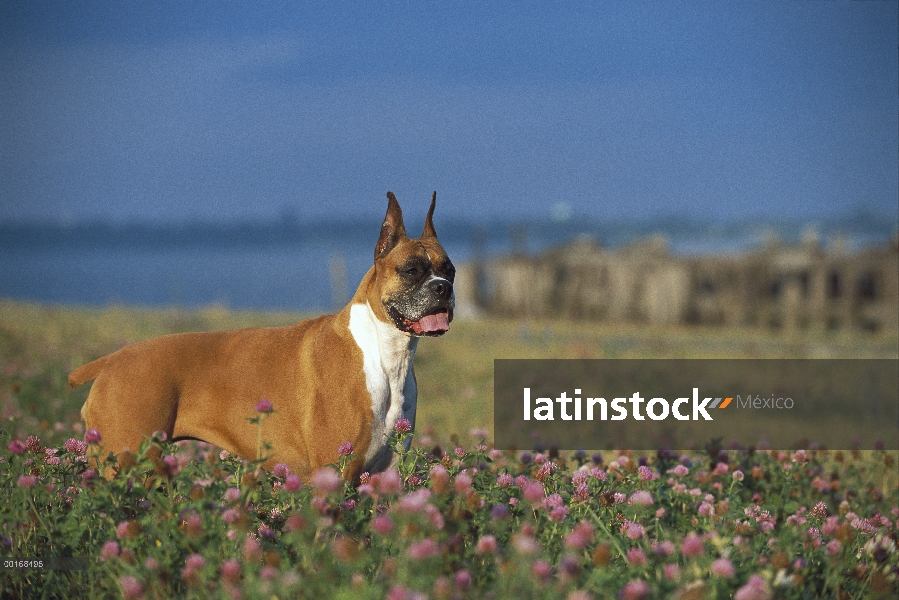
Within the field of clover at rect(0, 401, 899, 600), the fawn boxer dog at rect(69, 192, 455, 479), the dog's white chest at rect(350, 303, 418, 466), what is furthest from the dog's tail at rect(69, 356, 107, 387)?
the dog's white chest at rect(350, 303, 418, 466)

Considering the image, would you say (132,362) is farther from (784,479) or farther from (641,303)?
(641,303)

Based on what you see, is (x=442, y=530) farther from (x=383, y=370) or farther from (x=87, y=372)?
(x=87, y=372)

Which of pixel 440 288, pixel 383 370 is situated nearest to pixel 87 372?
pixel 383 370

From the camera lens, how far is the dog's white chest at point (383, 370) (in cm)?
466

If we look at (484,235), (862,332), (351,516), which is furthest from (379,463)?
(484,235)

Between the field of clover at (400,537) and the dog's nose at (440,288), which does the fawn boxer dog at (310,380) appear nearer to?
the dog's nose at (440,288)

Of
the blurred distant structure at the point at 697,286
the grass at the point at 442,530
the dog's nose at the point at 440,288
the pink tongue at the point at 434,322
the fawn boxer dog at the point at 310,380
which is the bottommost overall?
the blurred distant structure at the point at 697,286

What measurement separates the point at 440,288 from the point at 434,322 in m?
0.17

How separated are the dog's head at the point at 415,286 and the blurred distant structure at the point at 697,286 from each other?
2483 cm

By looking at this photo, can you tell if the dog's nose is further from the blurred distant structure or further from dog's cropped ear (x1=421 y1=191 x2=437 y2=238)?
the blurred distant structure

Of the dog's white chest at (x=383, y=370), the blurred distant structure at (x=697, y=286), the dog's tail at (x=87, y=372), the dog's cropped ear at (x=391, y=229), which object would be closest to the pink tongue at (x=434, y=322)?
the dog's white chest at (x=383, y=370)

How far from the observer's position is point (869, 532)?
14.4 ft

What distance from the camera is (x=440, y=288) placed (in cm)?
464

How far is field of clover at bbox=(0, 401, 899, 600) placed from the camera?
2.86 metres
